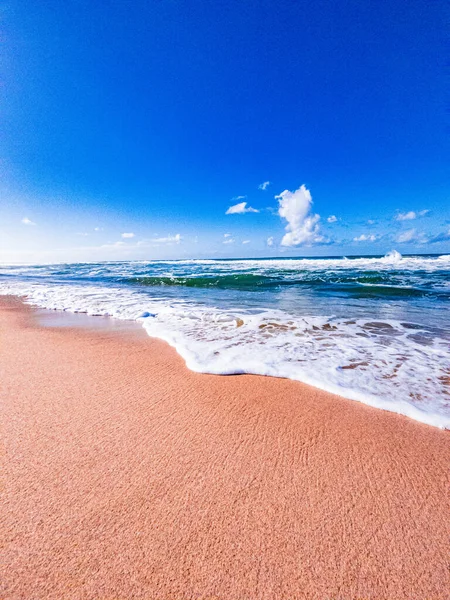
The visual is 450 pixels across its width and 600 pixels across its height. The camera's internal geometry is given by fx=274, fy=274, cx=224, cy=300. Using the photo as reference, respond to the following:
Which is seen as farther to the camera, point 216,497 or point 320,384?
point 320,384

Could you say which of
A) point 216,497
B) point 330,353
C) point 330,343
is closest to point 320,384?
point 330,353

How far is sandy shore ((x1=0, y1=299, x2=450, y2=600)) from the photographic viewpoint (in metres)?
1.15

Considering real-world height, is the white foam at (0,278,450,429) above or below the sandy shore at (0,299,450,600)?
below

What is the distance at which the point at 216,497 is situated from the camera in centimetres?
153

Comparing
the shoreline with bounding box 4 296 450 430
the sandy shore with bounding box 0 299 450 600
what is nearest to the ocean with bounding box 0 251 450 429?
the shoreline with bounding box 4 296 450 430

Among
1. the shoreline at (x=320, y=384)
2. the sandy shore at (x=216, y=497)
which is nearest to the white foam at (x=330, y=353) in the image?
the shoreline at (x=320, y=384)

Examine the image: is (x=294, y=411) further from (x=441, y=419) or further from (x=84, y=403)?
(x=84, y=403)

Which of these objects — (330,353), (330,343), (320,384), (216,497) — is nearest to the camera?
(216,497)

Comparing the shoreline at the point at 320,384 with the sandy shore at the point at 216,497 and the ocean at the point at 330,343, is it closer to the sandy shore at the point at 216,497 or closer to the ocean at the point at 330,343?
the ocean at the point at 330,343

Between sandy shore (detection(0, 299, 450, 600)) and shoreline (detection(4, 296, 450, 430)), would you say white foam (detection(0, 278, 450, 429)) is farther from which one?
sandy shore (detection(0, 299, 450, 600))

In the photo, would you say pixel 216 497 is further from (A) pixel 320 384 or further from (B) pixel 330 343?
(B) pixel 330 343

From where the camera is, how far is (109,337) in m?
4.81

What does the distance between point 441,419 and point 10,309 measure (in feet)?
32.0

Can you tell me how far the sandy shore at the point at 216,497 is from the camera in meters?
1.15
